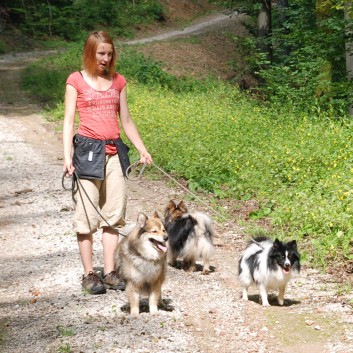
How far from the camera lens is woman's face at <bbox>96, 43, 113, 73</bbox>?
6480mm

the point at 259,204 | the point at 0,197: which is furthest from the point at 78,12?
the point at 259,204

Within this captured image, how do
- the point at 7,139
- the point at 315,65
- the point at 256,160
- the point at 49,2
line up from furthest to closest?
the point at 49,2 → the point at 7,139 → the point at 315,65 → the point at 256,160

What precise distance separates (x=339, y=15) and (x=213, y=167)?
23.5 ft

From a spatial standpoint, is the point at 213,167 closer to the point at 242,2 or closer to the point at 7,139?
the point at 7,139

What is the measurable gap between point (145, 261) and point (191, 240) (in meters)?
1.81

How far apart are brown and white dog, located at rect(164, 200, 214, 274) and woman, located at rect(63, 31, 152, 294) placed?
1241 mm

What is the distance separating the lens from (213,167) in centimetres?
1219

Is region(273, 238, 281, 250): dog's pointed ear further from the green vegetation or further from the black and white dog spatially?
the green vegetation

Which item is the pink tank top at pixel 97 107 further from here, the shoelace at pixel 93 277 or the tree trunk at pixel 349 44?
the tree trunk at pixel 349 44

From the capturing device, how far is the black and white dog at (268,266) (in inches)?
259

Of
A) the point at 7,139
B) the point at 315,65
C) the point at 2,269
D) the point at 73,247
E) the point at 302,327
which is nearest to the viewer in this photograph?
the point at 302,327

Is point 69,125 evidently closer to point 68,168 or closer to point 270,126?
point 68,168

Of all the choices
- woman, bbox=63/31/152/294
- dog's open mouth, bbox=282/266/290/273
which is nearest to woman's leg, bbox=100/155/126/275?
woman, bbox=63/31/152/294

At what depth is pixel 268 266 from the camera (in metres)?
6.68
